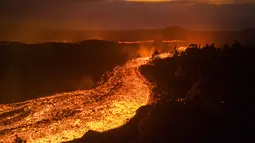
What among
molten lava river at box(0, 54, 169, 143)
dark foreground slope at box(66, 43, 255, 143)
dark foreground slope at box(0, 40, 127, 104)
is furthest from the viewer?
dark foreground slope at box(0, 40, 127, 104)

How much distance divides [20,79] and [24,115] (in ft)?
27.1

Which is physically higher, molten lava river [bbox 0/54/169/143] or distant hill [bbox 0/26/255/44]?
distant hill [bbox 0/26/255/44]

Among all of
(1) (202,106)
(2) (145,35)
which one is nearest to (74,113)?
(1) (202,106)

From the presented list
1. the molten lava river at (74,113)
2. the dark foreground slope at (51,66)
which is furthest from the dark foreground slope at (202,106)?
the dark foreground slope at (51,66)

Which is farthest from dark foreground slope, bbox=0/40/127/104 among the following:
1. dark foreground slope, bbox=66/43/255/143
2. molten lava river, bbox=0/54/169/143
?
dark foreground slope, bbox=66/43/255/143

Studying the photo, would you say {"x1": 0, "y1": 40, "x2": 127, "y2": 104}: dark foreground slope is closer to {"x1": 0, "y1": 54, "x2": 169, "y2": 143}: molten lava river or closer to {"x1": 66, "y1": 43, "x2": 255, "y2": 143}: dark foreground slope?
{"x1": 0, "y1": 54, "x2": 169, "y2": 143}: molten lava river

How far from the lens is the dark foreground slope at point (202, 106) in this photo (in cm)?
810

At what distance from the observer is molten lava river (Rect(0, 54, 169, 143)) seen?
9.12 meters

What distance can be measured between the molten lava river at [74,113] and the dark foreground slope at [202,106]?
597 mm

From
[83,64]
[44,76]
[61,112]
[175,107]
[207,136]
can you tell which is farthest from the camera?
[83,64]

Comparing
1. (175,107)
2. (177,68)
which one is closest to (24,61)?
(177,68)

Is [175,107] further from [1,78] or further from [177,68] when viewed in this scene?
[1,78]

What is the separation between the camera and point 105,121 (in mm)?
9516

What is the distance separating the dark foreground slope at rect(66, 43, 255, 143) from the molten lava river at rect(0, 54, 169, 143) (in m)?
0.60
